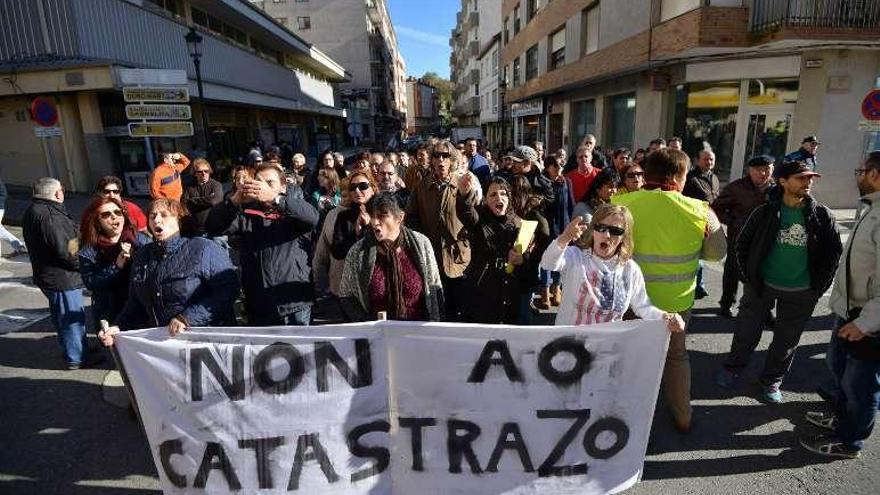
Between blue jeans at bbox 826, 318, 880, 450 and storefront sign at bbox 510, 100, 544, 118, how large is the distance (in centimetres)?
2703

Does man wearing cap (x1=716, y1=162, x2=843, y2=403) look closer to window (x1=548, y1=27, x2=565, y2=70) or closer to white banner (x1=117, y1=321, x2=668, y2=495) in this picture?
white banner (x1=117, y1=321, x2=668, y2=495)

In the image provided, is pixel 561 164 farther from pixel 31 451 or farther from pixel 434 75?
pixel 434 75

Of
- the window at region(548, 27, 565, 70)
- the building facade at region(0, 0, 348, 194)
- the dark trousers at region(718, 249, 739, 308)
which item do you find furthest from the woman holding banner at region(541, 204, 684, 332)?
the window at region(548, 27, 565, 70)

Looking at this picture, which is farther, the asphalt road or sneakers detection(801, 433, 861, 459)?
sneakers detection(801, 433, 861, 459)

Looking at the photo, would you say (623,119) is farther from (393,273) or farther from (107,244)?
(107,244)

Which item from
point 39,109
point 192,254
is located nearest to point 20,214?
point 39,109

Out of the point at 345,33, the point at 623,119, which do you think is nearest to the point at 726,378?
the point at 623,119

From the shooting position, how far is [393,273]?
3.00 m

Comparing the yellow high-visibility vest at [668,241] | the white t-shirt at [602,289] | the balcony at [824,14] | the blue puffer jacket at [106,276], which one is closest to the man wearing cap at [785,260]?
the yellow high-visibility vest at [668,241]

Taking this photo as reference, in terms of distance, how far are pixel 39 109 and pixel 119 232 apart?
26.3ft

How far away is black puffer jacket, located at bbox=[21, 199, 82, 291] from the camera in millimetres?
4160

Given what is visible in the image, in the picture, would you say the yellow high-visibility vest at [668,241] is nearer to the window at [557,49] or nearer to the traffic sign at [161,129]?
the traffic sign at [161,129]

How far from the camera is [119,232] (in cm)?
369

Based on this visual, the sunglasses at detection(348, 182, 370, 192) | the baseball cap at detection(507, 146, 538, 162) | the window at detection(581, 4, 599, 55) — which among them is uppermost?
the window at detection(581, 4, 599, 55)
